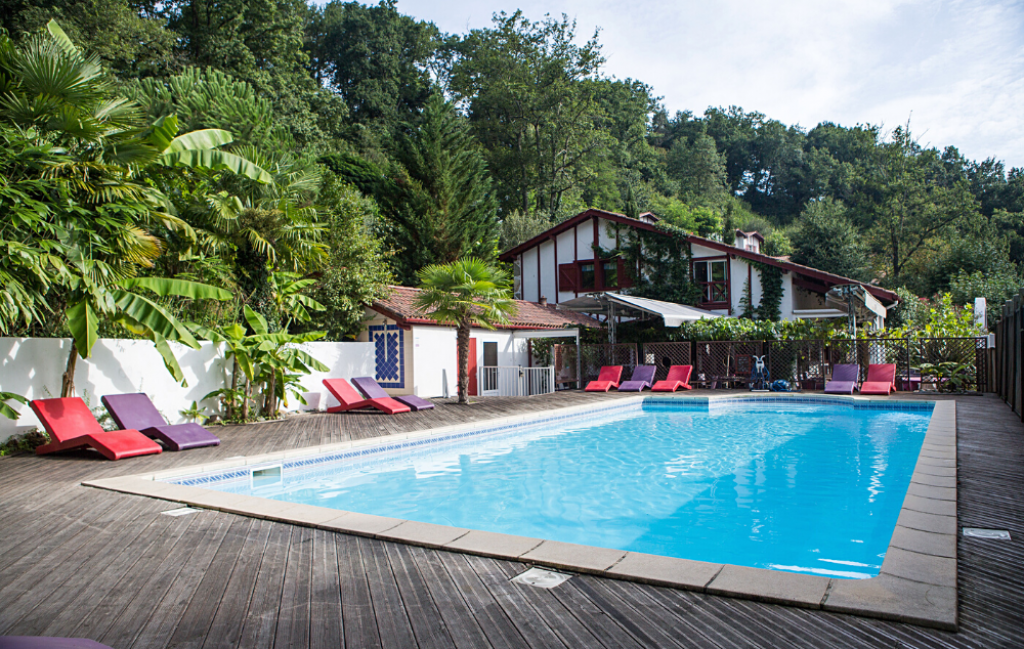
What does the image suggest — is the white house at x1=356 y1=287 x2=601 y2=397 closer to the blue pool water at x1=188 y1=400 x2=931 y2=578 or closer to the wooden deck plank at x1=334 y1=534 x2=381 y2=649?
the blue pool water at x1=188 y1=400 x2=931 y2=578

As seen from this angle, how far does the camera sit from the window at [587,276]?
27.8m

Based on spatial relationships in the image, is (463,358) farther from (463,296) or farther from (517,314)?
(517,314)

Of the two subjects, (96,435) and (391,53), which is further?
(391,53)

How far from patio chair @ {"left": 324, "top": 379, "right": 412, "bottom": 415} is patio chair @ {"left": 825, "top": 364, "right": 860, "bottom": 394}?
11.2m

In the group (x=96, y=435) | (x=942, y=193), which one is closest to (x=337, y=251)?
(x=96, y=435)

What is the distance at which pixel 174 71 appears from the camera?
26.4 meters

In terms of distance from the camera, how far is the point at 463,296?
15.5m

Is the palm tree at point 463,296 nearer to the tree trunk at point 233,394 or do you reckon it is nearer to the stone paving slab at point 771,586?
the tree trunk at point 233,394

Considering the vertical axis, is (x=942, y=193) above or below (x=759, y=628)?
above

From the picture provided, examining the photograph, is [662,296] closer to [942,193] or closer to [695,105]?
[942,193]

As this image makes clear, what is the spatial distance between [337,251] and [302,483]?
9635mm

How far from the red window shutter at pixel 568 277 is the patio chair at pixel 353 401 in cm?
1548

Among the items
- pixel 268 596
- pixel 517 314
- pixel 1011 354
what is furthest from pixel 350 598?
pixel 517 314

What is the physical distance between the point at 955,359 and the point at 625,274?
12.6 metres
